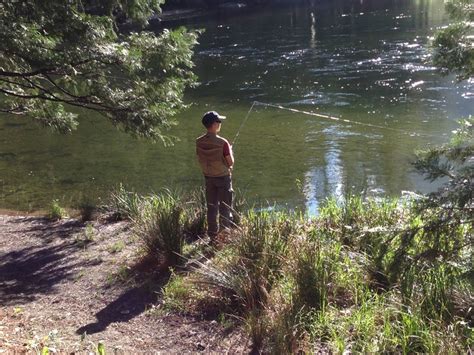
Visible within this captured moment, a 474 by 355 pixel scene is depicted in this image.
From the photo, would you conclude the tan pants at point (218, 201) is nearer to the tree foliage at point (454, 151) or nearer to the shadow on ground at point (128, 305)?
the shadow on ground at point (128, 305)

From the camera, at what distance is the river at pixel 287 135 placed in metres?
12.5

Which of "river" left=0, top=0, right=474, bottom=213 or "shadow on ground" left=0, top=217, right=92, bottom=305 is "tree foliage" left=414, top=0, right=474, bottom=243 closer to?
"river" left=0, top=0, right=474, bottom=213

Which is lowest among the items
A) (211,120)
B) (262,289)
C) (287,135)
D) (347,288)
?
(287,135)

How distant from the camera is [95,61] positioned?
691cm

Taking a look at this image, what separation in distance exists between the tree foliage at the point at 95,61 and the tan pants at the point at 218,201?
1.07 metres

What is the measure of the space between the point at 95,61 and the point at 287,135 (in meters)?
9.86

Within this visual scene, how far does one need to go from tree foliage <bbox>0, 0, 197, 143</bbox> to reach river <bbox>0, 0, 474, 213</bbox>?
120 inches

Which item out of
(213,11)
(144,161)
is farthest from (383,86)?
(213,11)

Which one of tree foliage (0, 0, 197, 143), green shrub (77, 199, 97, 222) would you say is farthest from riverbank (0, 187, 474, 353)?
green shrub (77, 199, 97, 222)

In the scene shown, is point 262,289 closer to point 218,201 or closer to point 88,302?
point 88,302

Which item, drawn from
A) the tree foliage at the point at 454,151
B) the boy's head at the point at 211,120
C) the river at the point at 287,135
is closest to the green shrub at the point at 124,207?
the river at the point at 287,135

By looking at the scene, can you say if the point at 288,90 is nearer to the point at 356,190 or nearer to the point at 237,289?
the point at 356,190

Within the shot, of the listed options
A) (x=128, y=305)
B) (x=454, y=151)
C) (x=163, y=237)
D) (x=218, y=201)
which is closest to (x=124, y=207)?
(x=218, y=201)

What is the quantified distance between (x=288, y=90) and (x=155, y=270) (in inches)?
631
